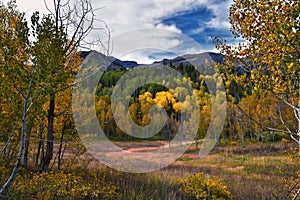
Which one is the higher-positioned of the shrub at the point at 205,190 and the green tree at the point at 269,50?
the green tree at the point at 269,50

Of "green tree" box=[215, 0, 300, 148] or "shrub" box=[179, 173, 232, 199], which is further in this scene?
"shrub" box=[179, 173, 232, 199]

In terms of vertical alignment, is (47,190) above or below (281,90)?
below

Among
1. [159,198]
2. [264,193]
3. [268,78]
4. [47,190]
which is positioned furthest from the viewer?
[264,193]

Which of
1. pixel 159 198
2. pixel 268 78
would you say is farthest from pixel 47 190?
pixel 268 78

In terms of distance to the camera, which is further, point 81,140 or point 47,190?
point 81,140

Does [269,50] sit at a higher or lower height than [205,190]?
higher

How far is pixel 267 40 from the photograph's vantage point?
371cm

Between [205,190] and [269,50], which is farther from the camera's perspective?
[205,190]

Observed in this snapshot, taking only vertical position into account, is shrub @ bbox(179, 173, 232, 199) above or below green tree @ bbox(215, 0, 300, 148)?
below

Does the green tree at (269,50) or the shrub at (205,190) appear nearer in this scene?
the green tree at (269,50)

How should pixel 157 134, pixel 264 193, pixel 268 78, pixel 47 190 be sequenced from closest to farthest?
1. pixel 268 78
2. pixel 47 190
3. pixel 264 193
4. pixel 157 134

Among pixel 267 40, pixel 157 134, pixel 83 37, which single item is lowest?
pixel 157 134

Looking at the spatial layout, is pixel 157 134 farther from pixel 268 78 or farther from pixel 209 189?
pixel 268 78

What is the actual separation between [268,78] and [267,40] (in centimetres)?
59
